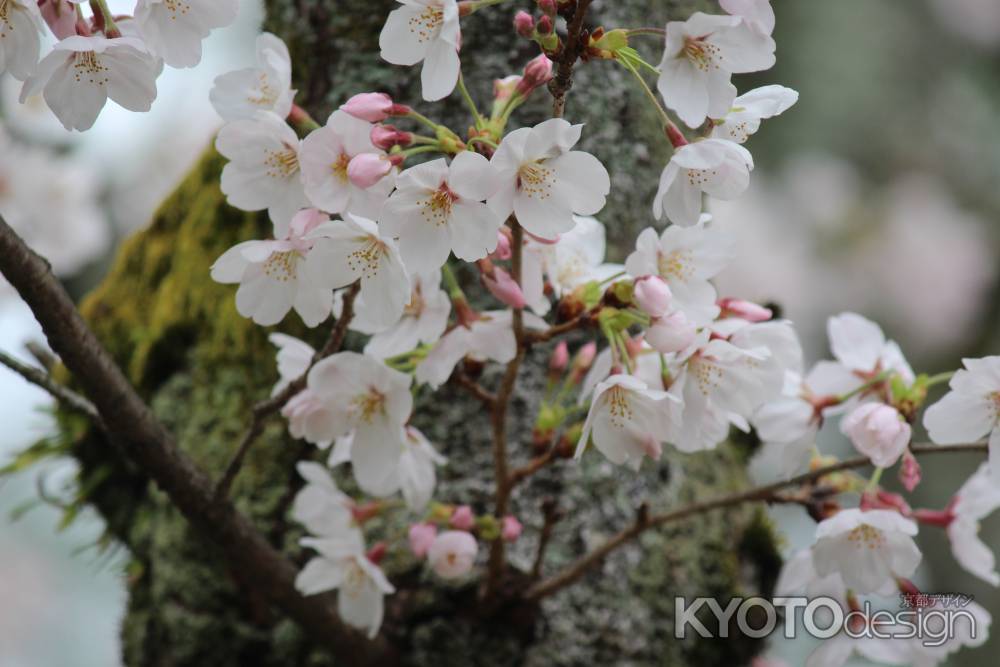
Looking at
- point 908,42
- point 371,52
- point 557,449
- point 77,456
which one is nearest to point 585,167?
point 557,449

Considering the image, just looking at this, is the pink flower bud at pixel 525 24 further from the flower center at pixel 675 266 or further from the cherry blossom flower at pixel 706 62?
the flower center at pixel 675 266

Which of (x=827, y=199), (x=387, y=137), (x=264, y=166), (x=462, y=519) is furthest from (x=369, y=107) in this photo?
(x=827, y=199)

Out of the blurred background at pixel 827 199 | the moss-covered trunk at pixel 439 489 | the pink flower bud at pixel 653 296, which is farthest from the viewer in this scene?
the blurred background at pixel 827 199

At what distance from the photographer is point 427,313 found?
3.59 ft

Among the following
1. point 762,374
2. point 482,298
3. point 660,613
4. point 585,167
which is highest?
point 585,167

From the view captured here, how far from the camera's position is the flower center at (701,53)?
0.87 m

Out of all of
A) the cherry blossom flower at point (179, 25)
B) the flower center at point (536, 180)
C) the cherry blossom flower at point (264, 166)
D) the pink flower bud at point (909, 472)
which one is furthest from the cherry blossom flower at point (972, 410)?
the cherry blossom flower at point (179, 25)

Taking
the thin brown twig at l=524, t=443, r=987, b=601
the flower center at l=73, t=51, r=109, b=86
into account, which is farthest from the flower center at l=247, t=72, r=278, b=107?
the thin brown twig at l=524, t=443, r=987, b=601

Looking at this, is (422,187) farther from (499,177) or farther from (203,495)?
(203,495)

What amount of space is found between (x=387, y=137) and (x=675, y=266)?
333 millimetres

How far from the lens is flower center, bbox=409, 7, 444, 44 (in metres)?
0.90

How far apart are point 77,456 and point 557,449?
928 mm

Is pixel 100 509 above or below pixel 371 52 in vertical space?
below

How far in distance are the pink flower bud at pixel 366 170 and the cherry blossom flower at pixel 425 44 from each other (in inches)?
2.8
